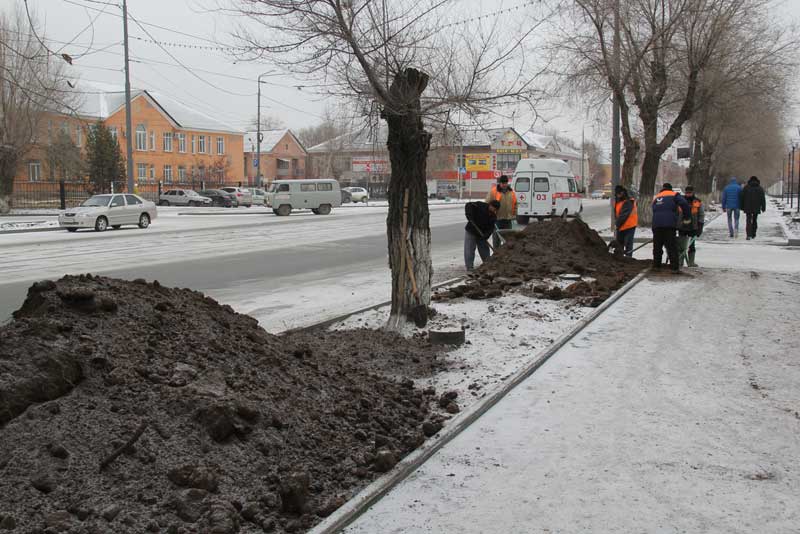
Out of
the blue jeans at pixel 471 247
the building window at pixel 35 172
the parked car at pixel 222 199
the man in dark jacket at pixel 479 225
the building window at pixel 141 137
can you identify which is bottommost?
the blue jeans at pixel 471 247

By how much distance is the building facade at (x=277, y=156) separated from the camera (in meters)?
98.2

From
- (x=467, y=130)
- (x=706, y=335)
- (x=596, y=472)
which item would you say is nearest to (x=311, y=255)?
(x=467, y=130)

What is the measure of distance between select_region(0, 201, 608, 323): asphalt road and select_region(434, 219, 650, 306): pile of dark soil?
1.19 meters

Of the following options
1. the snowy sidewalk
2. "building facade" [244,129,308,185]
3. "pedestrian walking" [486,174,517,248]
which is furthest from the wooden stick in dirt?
"building facade" [244,129,308,185]

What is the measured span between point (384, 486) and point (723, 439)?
2.34 m

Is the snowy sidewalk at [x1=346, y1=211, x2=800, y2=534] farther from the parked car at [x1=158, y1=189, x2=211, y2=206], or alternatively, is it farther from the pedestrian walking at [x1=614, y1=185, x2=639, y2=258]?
the parked car at [x1=158, y1=189, x2=211, y2=206]

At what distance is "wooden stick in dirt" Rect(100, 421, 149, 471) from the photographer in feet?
11.6

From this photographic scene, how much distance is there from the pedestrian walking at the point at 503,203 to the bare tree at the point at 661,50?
9.57m

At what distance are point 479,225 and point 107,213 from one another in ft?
58.7

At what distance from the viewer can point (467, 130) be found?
26.5 feet

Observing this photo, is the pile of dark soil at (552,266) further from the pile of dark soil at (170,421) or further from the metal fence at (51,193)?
the metal fence at (51,193)

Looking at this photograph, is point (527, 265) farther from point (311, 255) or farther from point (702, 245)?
point (702, 245)

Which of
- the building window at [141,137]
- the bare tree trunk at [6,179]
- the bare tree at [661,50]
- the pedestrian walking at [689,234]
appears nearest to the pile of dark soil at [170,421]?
the pedestrian walking at [689,234]

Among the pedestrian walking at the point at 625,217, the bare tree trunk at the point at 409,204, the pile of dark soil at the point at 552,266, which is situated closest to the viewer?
the bare tree trunk at the point at 409,204
